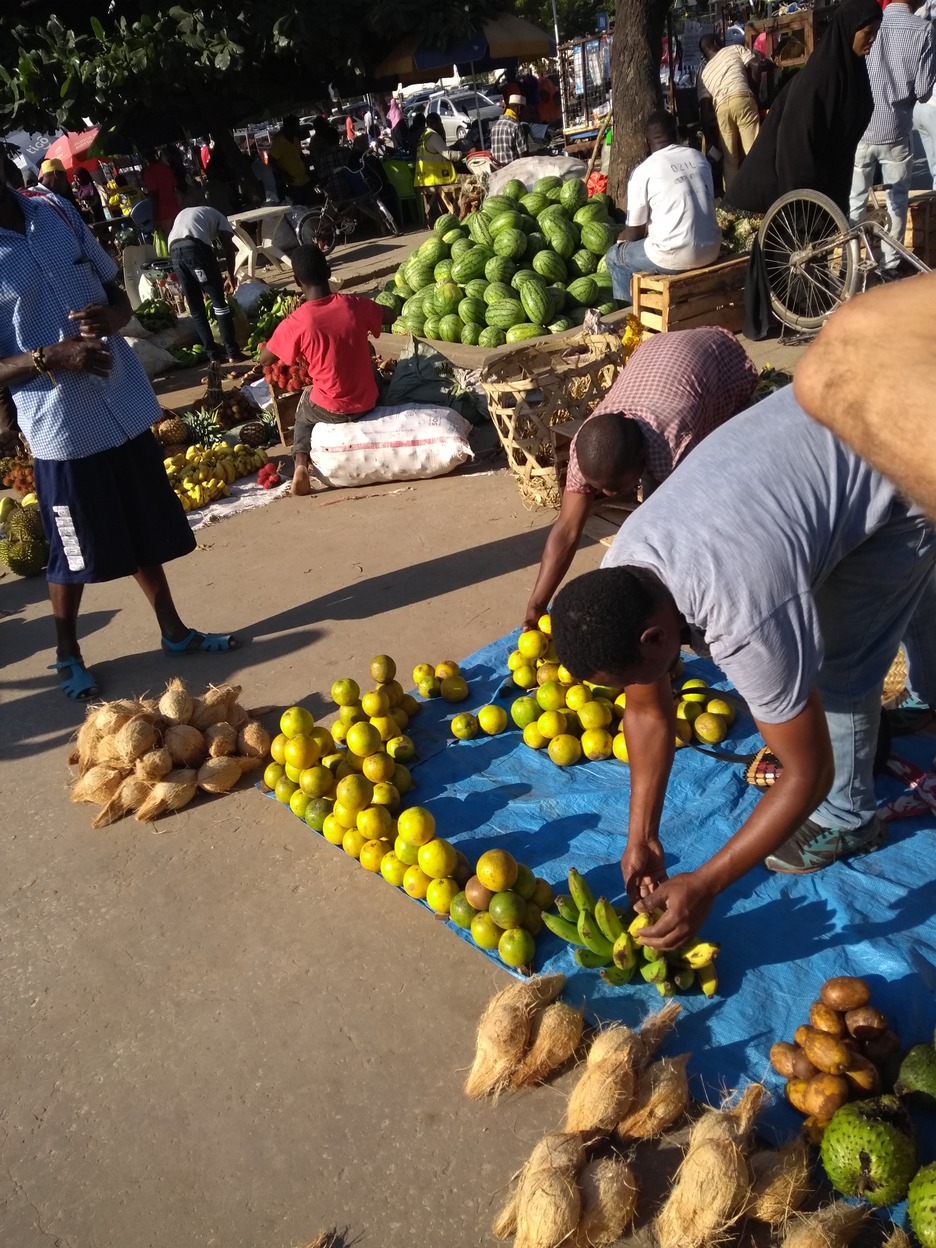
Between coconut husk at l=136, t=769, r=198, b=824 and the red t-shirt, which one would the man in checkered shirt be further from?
the red t-shirt

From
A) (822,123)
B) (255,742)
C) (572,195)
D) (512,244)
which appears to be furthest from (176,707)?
(572,195)

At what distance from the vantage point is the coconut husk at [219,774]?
3975 mm

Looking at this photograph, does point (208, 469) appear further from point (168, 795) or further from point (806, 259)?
point (806, 259)

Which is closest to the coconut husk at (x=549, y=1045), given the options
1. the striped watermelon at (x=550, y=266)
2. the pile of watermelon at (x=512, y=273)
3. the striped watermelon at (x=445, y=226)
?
the pile of watermelon at (x=512, y=273)

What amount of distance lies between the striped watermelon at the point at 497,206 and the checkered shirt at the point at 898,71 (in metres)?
3.40

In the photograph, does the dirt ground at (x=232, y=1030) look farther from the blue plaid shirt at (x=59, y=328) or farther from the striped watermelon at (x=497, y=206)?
the striped watermelon at (x=497, y=206)

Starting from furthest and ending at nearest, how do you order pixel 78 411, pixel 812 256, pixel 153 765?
pixel 812 256 → pixel 78 411 → pixel 153 765

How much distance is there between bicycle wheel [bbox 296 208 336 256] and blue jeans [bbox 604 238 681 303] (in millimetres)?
8341

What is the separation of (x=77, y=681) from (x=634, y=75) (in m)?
10.2

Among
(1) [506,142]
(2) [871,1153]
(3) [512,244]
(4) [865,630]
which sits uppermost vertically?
(1) [506,142]

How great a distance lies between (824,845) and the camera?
3.05 m

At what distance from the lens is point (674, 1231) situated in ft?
6.65

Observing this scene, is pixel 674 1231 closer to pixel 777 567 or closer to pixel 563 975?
pixel 563 975

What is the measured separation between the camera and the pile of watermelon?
327 inches
